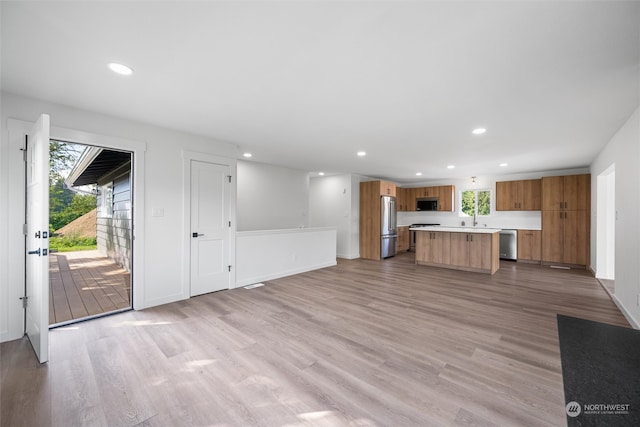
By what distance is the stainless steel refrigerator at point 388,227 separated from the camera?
751cm

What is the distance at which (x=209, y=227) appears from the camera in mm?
4168

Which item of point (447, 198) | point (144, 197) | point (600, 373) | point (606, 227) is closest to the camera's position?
point (600, 373)

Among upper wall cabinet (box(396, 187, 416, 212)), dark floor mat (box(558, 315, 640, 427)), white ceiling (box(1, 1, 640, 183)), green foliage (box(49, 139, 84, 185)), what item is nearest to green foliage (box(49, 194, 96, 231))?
green foliage (box(49, 139, 84, 185))

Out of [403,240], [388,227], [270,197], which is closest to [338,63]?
[270,197]

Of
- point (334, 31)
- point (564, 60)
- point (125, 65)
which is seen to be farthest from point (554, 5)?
point (125, 65)

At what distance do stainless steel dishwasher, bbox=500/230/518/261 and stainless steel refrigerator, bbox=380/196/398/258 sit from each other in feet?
9.16

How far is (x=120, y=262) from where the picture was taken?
238 inches

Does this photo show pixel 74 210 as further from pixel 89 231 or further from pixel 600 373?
pixel 600 373

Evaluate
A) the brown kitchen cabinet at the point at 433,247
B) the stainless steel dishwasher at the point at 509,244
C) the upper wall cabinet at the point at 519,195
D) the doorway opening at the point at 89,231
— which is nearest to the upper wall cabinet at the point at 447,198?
the upper wall cabinet at the point at 519,195

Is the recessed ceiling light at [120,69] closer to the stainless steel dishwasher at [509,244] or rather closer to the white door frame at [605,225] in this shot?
the white door frame at [605,225]

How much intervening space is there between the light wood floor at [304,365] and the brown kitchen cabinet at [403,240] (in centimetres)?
496

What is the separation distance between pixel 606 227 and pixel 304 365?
6.31 meters

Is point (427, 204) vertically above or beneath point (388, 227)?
above

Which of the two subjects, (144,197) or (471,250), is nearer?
(144,197)
